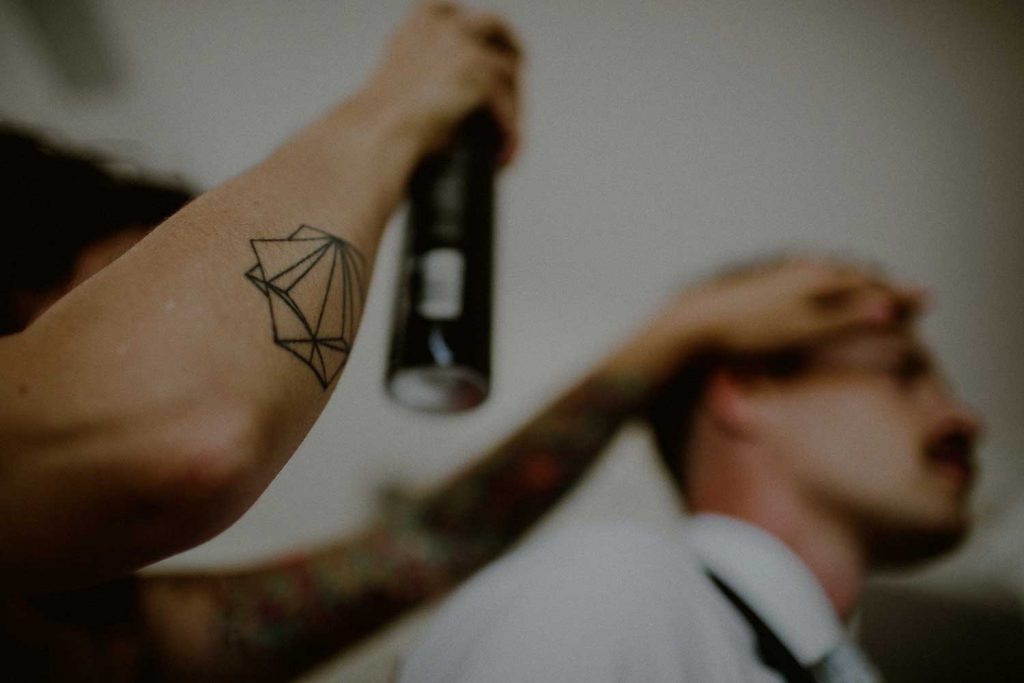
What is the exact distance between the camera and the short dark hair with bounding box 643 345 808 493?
103 centimetres

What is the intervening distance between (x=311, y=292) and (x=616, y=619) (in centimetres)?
45

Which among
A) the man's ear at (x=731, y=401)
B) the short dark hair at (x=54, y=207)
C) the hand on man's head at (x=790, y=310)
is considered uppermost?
the short dark hair at (x=54, y=207)

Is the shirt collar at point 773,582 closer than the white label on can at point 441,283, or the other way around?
the white label on can at point 441,283

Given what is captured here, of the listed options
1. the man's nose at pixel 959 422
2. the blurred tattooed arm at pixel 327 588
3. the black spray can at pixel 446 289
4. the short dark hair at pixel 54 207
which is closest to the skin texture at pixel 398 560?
the blurred tattooed arm at pixel 327 588

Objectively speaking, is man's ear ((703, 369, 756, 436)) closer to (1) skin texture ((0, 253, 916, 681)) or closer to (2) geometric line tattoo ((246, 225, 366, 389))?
(1) skin texture ((0, 253, 916, 681))

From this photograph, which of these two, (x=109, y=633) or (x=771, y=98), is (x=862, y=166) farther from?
(x=109, y=633)

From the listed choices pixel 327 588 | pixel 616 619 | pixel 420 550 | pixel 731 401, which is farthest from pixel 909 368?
pixel 327 588

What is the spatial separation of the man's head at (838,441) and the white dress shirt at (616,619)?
6.2 inches

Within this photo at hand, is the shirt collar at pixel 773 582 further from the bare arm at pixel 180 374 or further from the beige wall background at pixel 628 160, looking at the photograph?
the bare arm at pixel 180 374

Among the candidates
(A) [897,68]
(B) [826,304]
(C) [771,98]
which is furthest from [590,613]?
(A) [897,68]

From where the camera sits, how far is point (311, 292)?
1.23ft

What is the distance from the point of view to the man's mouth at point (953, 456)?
933 millimetres

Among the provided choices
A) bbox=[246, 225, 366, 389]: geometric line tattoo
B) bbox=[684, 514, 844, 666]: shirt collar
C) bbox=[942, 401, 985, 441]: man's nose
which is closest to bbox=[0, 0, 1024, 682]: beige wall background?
bbox=[684, 514, 844, 666]: shirt collar

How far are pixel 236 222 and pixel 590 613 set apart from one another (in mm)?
491
